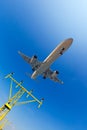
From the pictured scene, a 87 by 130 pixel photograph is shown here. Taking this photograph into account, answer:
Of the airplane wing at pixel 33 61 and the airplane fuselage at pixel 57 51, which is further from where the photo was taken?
the airplane wing at pixel 33 61

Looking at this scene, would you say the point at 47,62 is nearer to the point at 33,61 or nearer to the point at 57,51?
the point at 57,51

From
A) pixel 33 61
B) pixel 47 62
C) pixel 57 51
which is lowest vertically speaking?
pixel 47 62

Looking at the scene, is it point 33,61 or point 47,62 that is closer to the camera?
point 47,62

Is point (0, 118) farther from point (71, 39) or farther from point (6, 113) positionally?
point (71, 39)

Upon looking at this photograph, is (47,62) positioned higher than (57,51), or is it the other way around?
(57,51)

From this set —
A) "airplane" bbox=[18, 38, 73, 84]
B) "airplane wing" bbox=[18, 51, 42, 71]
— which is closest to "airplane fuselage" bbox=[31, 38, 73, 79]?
"airplane" bbox=[18, 38, 73, 84]

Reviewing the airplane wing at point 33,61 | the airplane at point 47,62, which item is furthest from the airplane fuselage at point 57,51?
the airplane wing at point 33,61

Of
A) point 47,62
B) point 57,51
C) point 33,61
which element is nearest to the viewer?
point 57,51

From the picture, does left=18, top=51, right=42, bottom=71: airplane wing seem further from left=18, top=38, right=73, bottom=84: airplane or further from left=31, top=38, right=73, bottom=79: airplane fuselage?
left=31, top=38, right=73, bottom=79: airplane fuselage

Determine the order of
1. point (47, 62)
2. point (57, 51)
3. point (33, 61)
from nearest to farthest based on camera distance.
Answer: point (57, 51), point (47, 62), point (33, 61)

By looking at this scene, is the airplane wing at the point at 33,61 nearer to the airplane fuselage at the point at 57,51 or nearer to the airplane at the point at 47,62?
the airplane at the point at 47,62

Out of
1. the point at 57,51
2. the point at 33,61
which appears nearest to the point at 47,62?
the point at 57,51

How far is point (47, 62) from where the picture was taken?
107062mm

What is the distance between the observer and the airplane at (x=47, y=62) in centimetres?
10362
